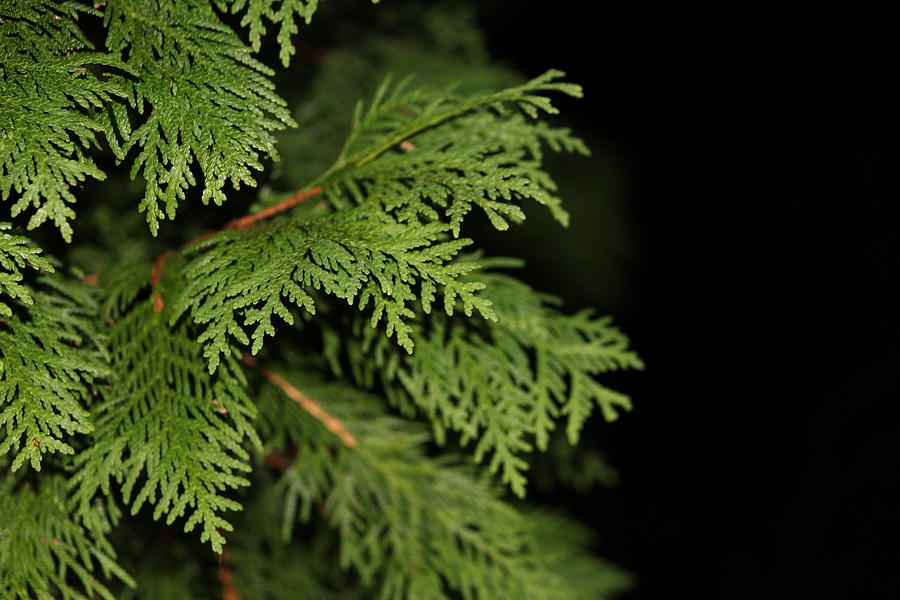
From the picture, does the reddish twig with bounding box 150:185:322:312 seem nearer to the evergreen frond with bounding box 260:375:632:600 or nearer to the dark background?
the evergreen frond with bounding box 260:375:632:600

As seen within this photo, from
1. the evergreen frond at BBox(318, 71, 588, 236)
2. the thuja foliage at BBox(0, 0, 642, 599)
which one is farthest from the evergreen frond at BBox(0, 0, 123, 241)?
the evergreen frond at BBox(318, 71, 588, 236)

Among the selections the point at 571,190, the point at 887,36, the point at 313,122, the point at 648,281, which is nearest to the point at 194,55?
the point at 313,122

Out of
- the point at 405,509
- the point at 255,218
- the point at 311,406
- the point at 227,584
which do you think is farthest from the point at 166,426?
the point at 227,584

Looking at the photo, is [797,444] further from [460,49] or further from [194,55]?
[194,55]

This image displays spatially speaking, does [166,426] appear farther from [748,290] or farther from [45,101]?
[748,290]

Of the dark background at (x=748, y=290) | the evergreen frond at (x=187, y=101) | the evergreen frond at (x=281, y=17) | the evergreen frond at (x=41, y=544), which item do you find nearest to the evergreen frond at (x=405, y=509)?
the evergreen frond at (x=41, y=544)

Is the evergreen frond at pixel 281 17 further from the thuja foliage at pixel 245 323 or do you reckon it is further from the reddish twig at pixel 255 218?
the reddish twig at pixel 255 218
